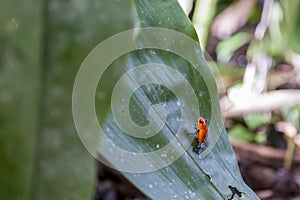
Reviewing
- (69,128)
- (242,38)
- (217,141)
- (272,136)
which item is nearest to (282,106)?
(272,136)

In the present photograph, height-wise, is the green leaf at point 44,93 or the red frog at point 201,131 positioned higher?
the green leaf at point 44,93

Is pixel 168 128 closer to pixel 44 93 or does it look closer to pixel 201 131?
pixel 201 131

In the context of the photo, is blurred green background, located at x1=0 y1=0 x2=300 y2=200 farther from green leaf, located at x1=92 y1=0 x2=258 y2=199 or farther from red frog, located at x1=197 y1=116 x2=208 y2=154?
red frog, located at x1=197 y1=116 x2=208 y2=154

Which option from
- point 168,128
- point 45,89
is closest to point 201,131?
point 168,128

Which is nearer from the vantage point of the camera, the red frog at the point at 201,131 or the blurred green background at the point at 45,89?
the blurred green background at the point at 45,89

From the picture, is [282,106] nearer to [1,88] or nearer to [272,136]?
[272,136]

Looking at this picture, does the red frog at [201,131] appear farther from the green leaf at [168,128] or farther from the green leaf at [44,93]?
the green leaf at [44,93]

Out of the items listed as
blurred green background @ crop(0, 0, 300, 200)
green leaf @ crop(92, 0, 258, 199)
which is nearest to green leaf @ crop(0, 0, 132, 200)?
blurred green background @ crop(0, 0, 300, 200)

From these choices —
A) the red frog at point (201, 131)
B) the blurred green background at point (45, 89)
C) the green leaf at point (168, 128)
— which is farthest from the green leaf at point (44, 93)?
the red frog at point (201, 131)
